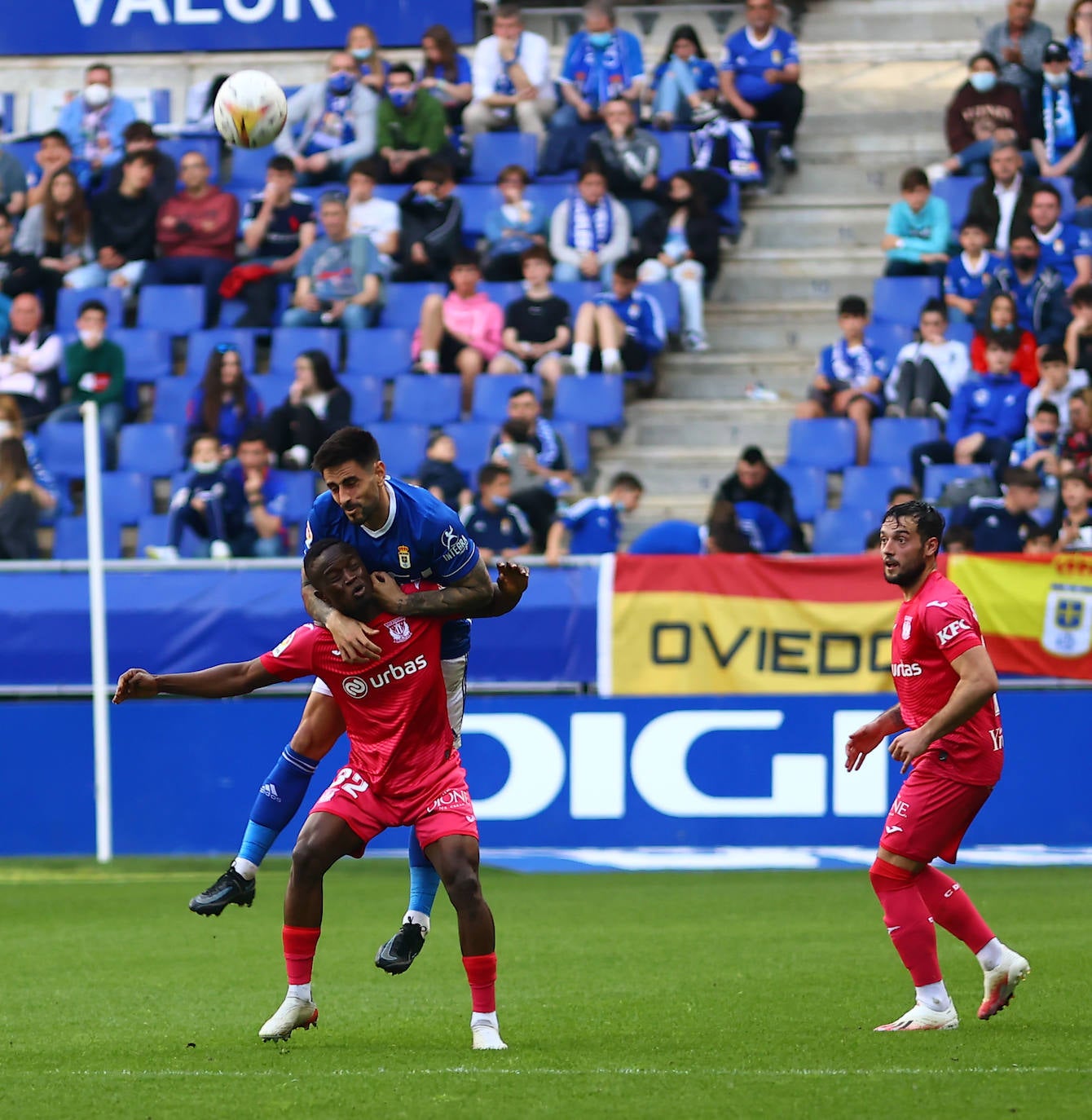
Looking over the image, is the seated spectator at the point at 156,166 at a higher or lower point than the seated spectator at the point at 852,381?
higher

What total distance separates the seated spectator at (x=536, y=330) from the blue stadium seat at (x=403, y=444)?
103 cm

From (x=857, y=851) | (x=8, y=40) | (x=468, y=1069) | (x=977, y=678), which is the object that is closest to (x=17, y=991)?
(x=468, y=1069)

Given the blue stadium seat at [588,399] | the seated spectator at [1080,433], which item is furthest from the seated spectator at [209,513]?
the seated spectator at [1080,433]

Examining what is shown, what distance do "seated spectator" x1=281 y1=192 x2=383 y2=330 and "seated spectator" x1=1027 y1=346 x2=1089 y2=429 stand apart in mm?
5894

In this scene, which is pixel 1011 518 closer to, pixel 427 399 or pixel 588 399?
pixel 588 399

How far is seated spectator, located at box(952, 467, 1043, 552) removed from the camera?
46.8 feet

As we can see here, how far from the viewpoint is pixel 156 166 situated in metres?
18.3

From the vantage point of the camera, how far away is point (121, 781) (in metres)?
13.8

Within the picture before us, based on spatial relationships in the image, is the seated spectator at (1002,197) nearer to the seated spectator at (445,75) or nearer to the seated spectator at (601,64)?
the seated spectator at (601,64)

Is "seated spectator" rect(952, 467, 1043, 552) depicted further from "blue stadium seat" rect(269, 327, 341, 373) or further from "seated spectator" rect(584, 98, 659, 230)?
"blue stadium seat" rect(269, 327, 341, 373)

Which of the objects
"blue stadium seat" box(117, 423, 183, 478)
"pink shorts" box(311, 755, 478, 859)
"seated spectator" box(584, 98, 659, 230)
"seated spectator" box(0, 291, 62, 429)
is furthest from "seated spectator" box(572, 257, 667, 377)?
"pink shorts" box(311, 755, 478, 859)

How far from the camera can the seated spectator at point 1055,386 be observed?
15469mm

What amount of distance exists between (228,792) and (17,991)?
572cm

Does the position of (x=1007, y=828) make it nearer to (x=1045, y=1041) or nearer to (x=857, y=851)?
(x=857, y=851)
